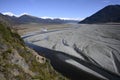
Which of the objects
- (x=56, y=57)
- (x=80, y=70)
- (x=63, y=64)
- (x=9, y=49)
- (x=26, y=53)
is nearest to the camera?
(x=9, y=49)

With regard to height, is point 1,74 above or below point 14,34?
below

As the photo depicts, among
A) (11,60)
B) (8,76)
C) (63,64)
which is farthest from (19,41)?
(63,64)

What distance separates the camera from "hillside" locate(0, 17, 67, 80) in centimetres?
Answer: 806

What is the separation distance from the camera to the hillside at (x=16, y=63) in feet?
26.5

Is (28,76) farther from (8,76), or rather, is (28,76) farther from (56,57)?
(56,57)

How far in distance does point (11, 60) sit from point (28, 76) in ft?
3.53

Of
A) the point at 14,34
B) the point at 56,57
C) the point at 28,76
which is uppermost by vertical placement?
the point at 14,34

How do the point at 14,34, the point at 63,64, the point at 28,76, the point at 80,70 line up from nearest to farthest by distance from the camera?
the point at 28,76 < the point at 14,34 < the point at 80,70 < the point at 63,64

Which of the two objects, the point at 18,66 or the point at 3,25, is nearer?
the point at 18,66

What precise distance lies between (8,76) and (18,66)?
2.93 feet

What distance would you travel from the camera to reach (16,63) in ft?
28.7

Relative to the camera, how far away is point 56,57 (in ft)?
76.4

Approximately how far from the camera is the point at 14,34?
1095cm

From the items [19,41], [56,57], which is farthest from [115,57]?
[19,41]
